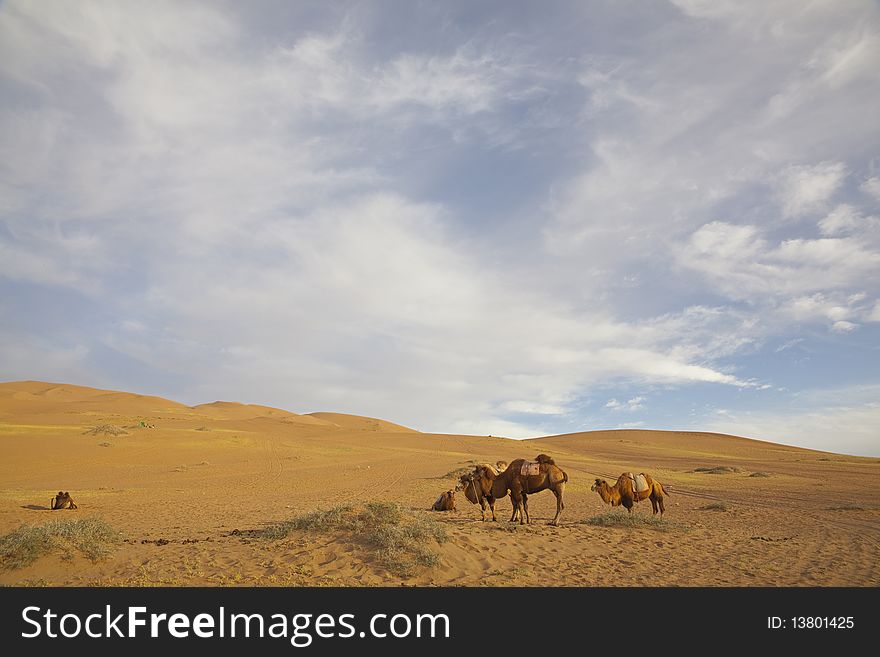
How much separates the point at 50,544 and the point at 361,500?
1340 centimetres

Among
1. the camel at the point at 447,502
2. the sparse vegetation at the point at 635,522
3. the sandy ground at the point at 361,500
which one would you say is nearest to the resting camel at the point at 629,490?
the sparse vegetation at the point at 635,522

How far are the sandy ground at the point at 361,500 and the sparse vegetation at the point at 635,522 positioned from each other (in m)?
0.15

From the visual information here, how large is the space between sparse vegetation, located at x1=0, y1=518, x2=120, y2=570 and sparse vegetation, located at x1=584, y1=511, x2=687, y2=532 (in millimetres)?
12195

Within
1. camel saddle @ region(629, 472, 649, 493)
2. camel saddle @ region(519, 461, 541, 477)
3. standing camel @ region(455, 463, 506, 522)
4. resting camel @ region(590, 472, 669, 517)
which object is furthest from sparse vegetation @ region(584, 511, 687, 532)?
standing camel @ region(455, 463, 506, 522)

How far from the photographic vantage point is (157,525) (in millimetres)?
15859

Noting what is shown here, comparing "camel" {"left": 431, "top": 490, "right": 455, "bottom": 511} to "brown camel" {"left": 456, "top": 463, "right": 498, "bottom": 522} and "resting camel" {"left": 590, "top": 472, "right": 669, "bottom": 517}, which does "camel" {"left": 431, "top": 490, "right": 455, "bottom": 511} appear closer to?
"brown camel" {"left": 456, "top": 463, "right": 498, "bottom": 522}

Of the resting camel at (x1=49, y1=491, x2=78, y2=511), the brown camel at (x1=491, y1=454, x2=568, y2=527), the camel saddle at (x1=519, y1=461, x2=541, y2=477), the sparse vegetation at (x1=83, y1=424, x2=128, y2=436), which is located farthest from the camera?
the sparse vegetation at (x1=83, y1=424, x2=128, y2=436)

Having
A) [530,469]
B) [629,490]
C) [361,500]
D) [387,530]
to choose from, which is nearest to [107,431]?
[361,500]

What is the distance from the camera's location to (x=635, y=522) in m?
14.6

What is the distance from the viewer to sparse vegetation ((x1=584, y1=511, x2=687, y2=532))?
14.4 meters

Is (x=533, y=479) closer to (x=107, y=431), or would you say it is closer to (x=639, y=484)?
(x=639, y=484)
